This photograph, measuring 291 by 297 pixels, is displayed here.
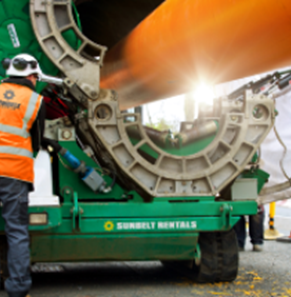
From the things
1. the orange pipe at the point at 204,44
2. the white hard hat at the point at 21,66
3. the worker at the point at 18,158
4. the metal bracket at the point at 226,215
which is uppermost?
the orange pipe at the point at 204,44

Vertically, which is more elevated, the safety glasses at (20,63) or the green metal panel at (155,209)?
the safety glasses at (20,63)

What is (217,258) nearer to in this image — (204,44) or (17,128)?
(204,44)

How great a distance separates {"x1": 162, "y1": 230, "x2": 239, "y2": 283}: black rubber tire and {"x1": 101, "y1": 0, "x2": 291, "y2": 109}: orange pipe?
5.19ft

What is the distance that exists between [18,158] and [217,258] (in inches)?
89.5

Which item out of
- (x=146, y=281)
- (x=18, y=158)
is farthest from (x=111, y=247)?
(x=18, y=158)

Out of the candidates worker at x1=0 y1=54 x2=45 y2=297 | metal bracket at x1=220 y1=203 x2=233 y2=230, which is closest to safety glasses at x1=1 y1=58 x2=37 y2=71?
worker at x1=0 y1=54 x2=45 y2=297

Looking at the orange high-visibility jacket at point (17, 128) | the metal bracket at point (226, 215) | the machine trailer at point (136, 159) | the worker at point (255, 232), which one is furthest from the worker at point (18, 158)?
the worker at point (255, 232)

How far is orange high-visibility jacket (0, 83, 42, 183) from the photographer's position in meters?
Result: 3.53

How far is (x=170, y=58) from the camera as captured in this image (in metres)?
4.59

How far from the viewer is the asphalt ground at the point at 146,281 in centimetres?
439

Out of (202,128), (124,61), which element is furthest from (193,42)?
(124,61)

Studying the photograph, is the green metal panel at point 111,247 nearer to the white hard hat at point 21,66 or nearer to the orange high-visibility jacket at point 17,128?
the orange high-visibility jacket at point 17,128

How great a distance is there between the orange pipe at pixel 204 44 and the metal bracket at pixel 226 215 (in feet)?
4.13

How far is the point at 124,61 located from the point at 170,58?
1.15m
